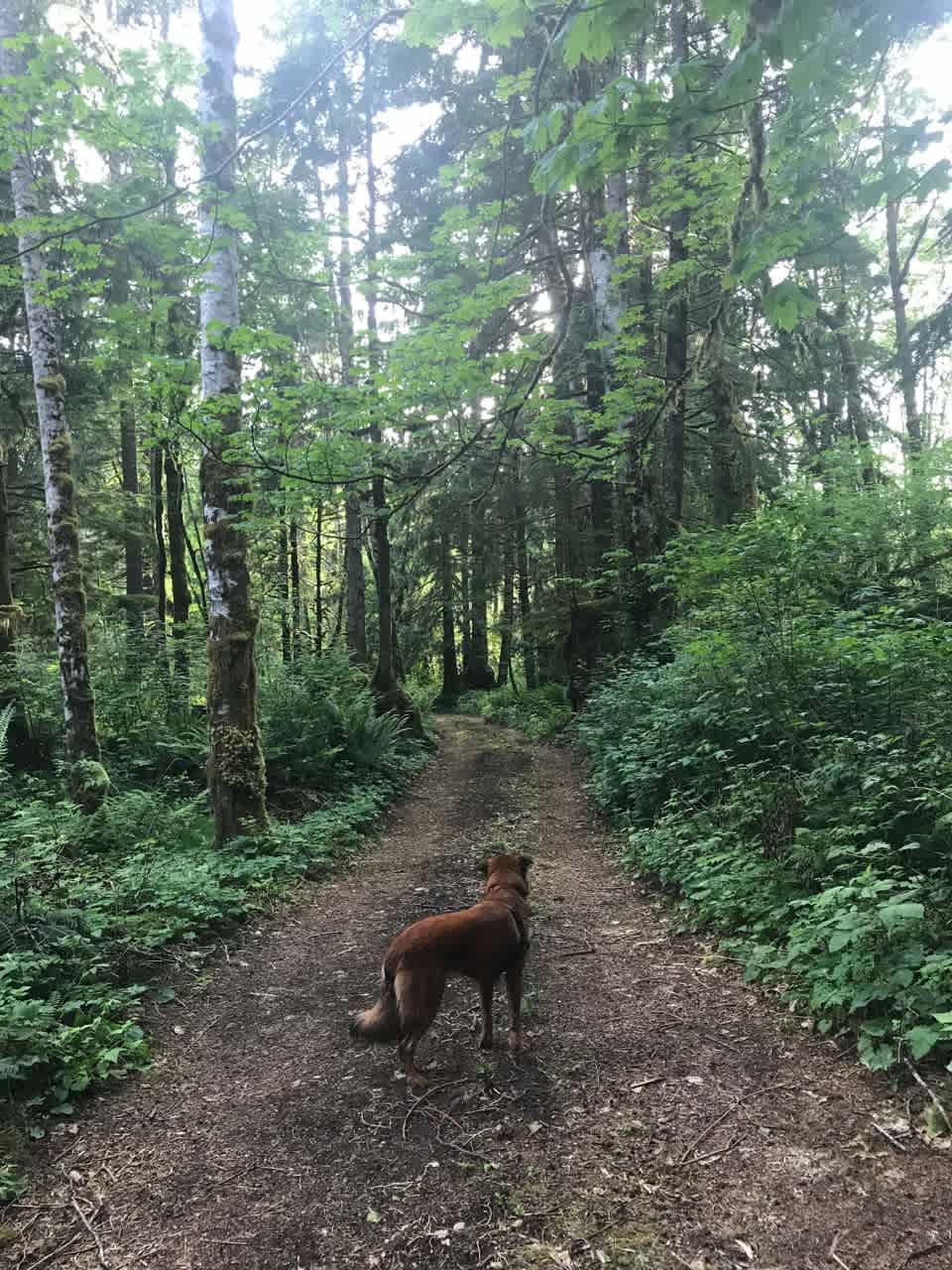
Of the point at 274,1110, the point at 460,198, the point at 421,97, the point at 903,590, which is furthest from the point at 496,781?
the point at 421,97

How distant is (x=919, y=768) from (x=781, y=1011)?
1.81m

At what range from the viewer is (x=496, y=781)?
440 inches

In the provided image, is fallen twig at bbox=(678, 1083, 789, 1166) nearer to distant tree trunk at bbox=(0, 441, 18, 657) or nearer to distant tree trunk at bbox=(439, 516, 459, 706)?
distant tree trunk at bbox=(0, 441, 18, 657)

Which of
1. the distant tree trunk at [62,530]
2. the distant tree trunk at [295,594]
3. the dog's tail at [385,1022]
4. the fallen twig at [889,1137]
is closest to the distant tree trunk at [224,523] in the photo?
the distant tree trunk at [62,530]

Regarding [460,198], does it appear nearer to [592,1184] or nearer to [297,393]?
[297,393]

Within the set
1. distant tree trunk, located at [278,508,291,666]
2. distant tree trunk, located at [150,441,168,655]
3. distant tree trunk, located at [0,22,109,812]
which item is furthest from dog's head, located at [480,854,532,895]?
distant tree trunk, located at [278,508,291,666]

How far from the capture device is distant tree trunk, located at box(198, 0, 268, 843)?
692 centimetres

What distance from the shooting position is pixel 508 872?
386cm

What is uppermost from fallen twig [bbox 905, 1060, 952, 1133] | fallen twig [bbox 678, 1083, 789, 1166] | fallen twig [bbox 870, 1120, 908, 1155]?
fallen twig [bbox 905, 1060, 952, 1133]

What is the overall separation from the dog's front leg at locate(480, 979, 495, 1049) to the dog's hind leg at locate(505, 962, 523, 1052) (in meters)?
0.10

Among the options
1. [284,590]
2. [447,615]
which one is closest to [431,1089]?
[447,615]

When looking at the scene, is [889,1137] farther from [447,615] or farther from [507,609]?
[507,609]

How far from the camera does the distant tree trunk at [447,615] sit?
18.1m

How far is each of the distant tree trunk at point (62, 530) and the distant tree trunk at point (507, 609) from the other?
357 inches
